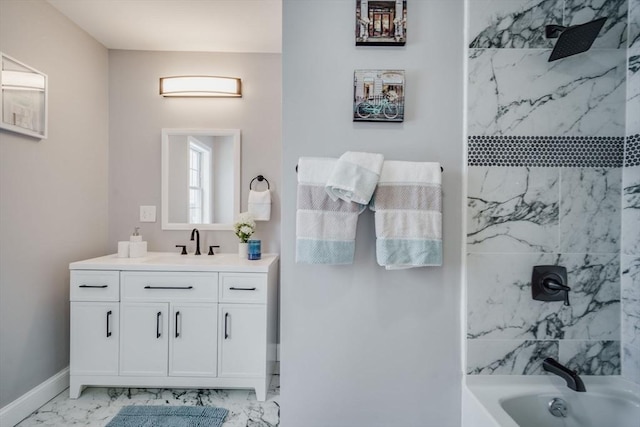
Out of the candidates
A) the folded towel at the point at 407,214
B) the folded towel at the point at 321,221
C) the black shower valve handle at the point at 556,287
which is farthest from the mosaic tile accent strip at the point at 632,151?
the folded towel at the point at 321,221

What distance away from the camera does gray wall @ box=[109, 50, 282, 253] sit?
2486 millimetres

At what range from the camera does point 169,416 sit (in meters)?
1.80

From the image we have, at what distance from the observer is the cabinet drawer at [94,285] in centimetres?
198

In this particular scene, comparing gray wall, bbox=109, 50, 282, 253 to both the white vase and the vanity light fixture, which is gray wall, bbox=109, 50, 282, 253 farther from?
the white vase

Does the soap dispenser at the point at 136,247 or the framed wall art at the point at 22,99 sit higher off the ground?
the framed wall art at the point at 22,99

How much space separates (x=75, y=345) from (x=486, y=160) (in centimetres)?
255

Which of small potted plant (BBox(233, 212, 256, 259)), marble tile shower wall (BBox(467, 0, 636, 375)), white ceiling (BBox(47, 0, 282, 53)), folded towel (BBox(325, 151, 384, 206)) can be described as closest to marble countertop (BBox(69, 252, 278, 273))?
small potted plant (BBox(233, 212, 256, 259))

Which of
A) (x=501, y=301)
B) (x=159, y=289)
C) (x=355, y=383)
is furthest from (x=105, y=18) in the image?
(x=501, y=301)

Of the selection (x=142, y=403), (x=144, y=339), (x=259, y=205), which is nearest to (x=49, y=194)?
(x=144, y=339)

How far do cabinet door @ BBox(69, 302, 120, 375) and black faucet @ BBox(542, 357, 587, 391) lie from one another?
7.52 ft

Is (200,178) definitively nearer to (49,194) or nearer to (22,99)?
(49,194)

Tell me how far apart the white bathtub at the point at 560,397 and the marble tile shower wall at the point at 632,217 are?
13 centimetres

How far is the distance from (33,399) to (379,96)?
254 centimetres

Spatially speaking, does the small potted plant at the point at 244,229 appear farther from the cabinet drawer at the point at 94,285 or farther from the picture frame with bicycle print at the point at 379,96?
the picture frame with bicycle print at the point at 379,96
